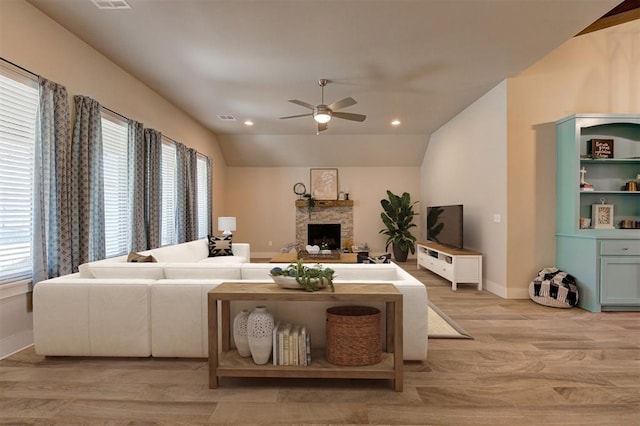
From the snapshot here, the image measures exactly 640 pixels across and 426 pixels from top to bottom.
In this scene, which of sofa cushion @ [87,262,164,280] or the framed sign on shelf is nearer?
sofa cushion @ [87,262,164,280]

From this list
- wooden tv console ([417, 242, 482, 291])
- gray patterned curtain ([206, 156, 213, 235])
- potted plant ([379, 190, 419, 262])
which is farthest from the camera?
potted plant ([379, 190, 419, 262])

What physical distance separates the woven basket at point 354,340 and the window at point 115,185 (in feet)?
10.6

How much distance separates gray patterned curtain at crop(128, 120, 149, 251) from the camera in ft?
15.3

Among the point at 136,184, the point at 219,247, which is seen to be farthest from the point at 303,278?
the point at 219,247

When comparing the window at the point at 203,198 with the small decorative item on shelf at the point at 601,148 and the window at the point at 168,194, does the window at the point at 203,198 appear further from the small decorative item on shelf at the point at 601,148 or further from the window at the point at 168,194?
the small decorative item on shelf at the point at 601,148

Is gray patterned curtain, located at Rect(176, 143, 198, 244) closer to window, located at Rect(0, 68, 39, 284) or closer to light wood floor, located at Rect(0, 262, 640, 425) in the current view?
window, located at Rect(0, 68, 39, 284)

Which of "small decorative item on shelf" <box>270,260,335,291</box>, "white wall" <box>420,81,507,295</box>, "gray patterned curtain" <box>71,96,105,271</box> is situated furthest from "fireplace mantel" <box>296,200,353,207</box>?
"small decorative item on shelf" <box>270,260,335,291</box>

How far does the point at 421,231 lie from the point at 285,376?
7226 mm

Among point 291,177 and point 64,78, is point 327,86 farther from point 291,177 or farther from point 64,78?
point 291,177

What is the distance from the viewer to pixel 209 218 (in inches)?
305

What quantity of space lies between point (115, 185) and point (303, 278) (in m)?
3.34

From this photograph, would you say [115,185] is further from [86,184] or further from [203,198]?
[203,198]

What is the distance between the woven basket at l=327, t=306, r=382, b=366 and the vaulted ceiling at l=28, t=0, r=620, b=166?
2.62 m

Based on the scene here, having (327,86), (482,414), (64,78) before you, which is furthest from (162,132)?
(482,414)
